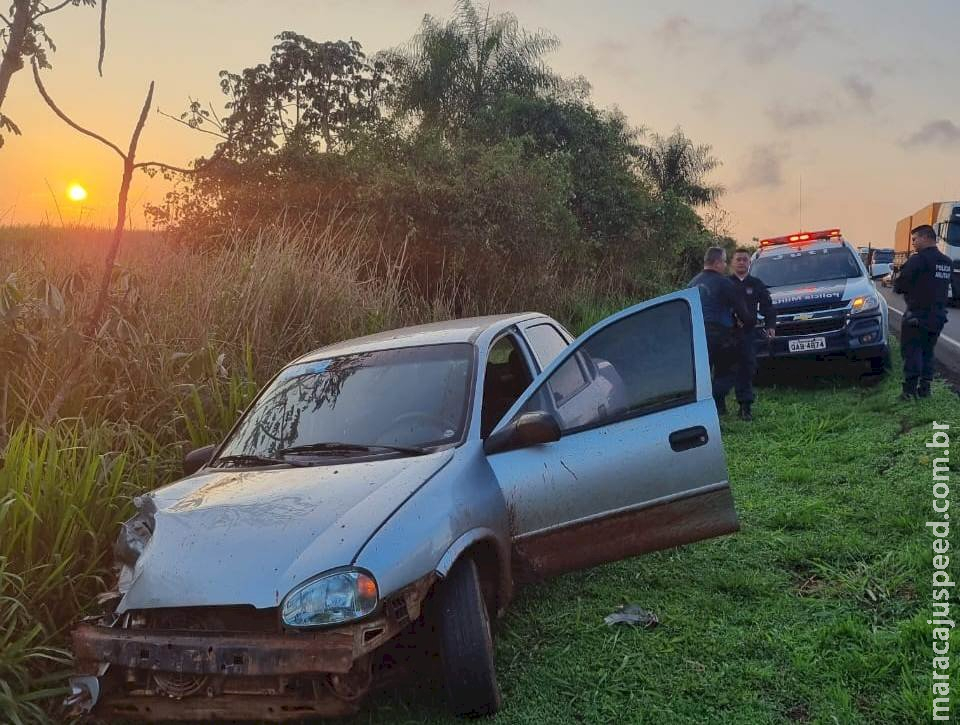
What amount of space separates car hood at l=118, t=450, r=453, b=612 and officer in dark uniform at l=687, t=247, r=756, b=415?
5.51 metres

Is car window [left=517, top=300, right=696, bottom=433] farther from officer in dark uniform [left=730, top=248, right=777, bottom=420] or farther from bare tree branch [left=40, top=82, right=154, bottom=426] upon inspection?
officer in dark uniform [left=730, top=248, right=777, bottom=420]

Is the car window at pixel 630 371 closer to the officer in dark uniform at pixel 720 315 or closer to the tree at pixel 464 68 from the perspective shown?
the officer in dark uniform at pixel 720 315

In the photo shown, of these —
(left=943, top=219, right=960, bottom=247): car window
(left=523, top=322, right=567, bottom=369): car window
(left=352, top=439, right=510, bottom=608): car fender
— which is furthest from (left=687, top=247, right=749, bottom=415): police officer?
(left=943, top=219, right=960, bottom=247): car window

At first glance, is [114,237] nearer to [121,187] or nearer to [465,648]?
[121,187]

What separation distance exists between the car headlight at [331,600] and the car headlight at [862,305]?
8.42m

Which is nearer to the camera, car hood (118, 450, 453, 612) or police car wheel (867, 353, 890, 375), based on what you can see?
car hood (118, 450, 453, 612)

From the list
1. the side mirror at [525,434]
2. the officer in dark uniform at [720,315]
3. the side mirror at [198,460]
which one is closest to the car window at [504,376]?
the side mirror at [525,434]

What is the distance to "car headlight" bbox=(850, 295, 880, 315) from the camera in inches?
390

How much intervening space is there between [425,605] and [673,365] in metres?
1.75

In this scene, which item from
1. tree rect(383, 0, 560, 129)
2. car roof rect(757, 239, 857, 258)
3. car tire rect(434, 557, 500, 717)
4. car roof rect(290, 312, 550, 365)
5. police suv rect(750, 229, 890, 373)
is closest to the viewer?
car tire rect(434, 557, 500, 717)

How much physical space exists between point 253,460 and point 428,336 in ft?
3.65

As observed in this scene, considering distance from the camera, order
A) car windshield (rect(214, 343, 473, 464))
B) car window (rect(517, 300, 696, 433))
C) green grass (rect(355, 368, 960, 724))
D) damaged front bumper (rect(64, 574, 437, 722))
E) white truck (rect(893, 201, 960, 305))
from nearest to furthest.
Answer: damaged front bumper (rect(64, 574, 437, 722)) → green grass (rect(355, 368, 960, 724)) → car windshield (rect(214, 343, 473, 464)) → car window (rect(517, 300, 696, 433)) → white truck (rect(893, 201, 960, 305))

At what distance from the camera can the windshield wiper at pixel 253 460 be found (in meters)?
3.88

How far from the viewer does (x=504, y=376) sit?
4727 mm
